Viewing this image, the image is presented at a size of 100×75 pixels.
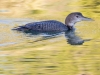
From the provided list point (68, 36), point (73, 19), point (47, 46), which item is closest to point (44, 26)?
point (68, 36)

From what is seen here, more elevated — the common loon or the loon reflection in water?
the common loon

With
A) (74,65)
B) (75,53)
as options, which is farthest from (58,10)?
(74,65)

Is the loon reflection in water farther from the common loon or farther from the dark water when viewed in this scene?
the common loon

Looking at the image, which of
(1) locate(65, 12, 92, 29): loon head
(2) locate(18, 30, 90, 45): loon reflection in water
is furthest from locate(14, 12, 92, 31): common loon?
(2) locate(18, 30, 90, 45): loon reflection in water

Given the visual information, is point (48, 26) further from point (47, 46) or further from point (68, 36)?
point (47, 46)

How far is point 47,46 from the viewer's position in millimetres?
10141

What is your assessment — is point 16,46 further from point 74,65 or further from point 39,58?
point 74,65

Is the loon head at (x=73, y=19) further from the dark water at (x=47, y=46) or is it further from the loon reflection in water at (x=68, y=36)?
the loon reflection in water at (x=68, y=36)

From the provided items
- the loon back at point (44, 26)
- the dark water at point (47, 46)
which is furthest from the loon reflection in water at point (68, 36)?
the loon back at point (44, 26)

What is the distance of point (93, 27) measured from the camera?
12.0 meters

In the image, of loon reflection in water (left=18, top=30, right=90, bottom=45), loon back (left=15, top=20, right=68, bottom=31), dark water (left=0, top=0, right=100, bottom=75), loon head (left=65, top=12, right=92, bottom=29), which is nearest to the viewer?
dark water (left=0, top=0, right=100, bottom=75)

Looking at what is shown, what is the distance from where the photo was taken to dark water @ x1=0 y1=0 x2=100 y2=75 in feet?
27.9

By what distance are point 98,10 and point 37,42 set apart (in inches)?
175

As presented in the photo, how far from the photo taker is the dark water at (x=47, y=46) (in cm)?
850
